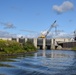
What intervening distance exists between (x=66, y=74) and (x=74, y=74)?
102 centimetres

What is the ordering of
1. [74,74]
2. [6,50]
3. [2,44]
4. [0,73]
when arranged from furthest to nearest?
[2,44] < [6,50] < [0,73] < [74,74]

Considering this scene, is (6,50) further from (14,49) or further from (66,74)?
(66,74)

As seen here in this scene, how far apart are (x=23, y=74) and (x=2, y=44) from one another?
2797 inches

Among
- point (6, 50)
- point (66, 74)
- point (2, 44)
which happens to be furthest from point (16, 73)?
point (2, 44)

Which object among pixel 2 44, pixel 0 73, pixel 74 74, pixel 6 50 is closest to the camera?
pixel 74 74

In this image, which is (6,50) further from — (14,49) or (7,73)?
(7,73)

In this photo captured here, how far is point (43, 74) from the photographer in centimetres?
3534

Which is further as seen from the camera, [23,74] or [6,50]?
[6,50]

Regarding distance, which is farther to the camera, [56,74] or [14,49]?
[14,49]

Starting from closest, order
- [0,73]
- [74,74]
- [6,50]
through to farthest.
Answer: [74,74]
[0,73]
[6,50]

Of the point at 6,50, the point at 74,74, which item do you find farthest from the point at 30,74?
the point at 6,50

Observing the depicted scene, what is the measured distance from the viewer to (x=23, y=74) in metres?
35.8

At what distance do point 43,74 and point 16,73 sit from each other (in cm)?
393

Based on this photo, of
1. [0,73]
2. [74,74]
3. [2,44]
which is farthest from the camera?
[2,44]
